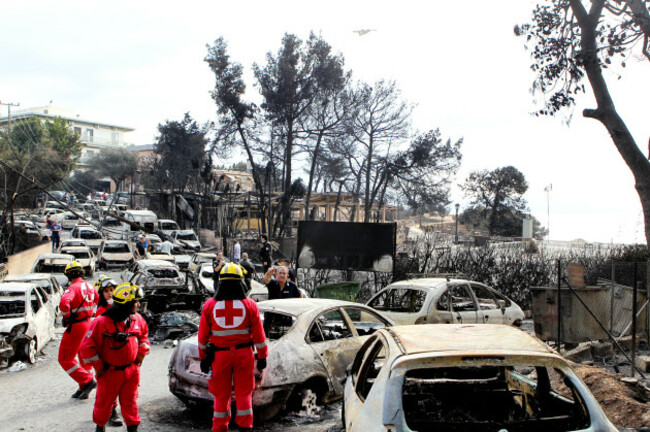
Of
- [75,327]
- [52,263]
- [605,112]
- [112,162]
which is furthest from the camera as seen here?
[112,162]

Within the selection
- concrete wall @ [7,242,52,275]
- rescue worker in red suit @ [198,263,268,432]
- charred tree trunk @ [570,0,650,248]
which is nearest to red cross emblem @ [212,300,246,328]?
rescue worker in red suit @ [198,263,268,432]

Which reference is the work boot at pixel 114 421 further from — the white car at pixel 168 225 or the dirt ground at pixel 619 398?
the white car at pixel 168 225

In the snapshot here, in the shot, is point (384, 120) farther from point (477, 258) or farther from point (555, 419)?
point (555, 419)

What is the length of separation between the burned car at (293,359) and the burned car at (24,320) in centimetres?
439

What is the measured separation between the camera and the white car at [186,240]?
29672 mm

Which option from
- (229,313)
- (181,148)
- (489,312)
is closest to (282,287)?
(229,313)

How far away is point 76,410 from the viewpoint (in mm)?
6902

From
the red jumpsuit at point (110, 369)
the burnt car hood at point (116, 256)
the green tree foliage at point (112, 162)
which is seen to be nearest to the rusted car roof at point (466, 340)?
the red jumpsuit at point (110, 369)

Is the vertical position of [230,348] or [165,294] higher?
[230,348]

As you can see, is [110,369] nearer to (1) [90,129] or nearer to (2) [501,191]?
(2) [501,191]

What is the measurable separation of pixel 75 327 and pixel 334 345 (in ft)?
11.3

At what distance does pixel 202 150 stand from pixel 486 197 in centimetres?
2803

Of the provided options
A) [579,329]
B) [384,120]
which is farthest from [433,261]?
[384,120]

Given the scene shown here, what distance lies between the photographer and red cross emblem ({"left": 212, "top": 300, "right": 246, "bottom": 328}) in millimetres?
5414
